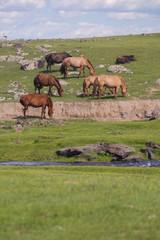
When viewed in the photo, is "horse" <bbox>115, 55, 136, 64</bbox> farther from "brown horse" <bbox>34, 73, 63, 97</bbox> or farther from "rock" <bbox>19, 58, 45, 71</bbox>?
"brown horse" <bbox>34, 73, 63, 97</bbox>

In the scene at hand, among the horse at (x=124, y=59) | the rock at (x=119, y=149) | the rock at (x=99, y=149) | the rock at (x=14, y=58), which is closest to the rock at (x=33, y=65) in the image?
the rock at (x=14, y=58)

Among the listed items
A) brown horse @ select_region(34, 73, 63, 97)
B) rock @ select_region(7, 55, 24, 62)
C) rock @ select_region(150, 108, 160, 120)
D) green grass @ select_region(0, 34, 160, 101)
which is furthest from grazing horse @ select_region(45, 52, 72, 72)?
rock @ select_region(150, 108, 160, 120)

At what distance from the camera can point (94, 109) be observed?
146ft

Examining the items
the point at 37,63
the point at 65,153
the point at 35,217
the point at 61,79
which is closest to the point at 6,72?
the point at 37,63

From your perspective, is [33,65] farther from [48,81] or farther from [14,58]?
[48,81]

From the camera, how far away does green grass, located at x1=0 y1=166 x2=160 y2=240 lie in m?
8.92

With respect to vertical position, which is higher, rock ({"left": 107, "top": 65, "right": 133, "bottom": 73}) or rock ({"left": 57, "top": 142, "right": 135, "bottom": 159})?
rock ({"left": 107, "top": 65, "right": 133, "bottom": 73})

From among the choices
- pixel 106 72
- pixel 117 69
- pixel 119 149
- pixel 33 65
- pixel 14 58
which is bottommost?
pixel 119 149

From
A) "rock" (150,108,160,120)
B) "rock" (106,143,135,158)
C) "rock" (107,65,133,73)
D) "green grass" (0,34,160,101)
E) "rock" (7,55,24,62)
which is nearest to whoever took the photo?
"rock" (106,143,135,158)

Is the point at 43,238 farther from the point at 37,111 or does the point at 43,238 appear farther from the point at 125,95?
the point at 125,95

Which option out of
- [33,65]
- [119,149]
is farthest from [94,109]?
[33,65]

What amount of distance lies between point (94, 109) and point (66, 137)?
12.3m

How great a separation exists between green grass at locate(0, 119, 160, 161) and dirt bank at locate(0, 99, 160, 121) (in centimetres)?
551

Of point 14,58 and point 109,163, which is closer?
point 109,163
